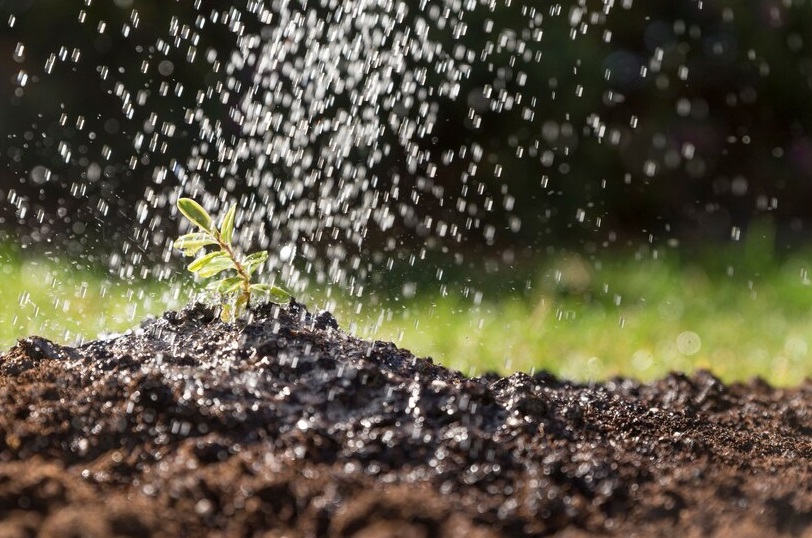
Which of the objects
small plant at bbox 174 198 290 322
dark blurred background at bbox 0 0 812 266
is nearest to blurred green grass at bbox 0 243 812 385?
dark blurred background at bbox 0 0 812 266

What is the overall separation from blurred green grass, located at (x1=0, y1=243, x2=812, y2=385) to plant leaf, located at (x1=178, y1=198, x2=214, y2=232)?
93 cm

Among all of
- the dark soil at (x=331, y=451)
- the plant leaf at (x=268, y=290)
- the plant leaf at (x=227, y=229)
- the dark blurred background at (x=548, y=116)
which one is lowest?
the dark soil at (x=331, y=451)

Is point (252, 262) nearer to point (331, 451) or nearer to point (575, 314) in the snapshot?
point (331, 451)

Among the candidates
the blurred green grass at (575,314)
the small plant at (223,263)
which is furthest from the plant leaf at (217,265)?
the blurred green grass at (575,314)

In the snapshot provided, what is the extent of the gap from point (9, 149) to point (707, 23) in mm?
4799

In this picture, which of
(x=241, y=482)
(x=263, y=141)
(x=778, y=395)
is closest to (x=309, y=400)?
(x=241, y=482)

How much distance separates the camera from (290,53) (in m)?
6.04

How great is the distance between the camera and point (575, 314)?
423 centimetres

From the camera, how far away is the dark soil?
1.23m

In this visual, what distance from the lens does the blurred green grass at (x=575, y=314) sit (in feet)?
11.1

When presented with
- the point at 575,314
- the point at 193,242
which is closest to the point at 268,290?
the point at 193,242

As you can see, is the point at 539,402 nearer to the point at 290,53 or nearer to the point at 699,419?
the point at 699,419

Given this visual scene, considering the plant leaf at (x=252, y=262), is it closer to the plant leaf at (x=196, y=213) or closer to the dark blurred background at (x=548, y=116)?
the plant leaf at (x=196, y=213)

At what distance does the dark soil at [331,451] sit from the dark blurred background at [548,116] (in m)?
3.58
